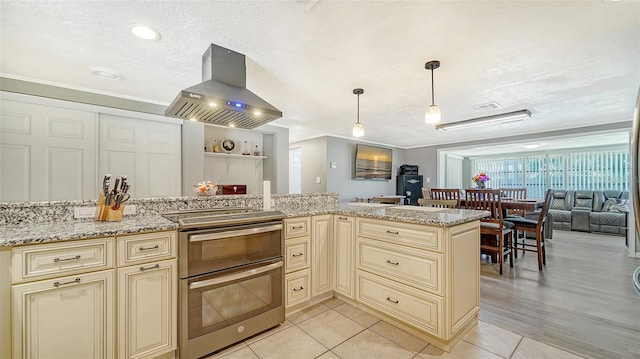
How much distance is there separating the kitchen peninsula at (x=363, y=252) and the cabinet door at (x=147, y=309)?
5 cm

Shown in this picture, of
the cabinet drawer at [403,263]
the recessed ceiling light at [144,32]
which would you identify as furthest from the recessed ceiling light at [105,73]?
the cabinet drawer at [403,263]

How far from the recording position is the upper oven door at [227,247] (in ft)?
5.24

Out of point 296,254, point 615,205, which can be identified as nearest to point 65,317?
point 296,254

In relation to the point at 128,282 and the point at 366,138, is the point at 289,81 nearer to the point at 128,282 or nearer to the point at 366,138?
the point at 128,282

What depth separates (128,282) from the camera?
1.45m

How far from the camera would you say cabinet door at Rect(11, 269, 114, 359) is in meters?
1.22

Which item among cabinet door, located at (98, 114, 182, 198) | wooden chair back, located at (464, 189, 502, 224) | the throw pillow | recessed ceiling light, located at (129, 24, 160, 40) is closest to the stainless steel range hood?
recessed ceiling light, located at (129, 24, 160, 40)

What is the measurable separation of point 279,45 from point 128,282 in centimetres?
194

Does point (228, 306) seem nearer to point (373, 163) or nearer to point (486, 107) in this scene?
point (486, 107)

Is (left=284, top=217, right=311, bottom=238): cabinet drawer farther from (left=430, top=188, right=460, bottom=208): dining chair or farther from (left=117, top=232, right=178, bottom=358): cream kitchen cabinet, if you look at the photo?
(left=430, top=188, right=460, bottom=208): dining chair

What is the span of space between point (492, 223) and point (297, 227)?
8.78 feet

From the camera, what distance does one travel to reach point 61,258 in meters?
1.29

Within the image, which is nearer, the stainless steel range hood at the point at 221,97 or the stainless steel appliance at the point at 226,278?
the stainless steel appliance at the point at 226,278

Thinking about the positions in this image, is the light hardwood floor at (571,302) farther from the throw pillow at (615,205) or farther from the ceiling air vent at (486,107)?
the throw pillow at (615,205)
